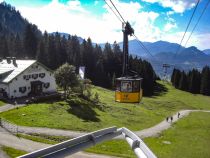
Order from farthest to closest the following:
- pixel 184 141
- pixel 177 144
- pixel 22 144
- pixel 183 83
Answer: pixel 183 83
pixel 184 141
pixel 177 144
pixel 22 144

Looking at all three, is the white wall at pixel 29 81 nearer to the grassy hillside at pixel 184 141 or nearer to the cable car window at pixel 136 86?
the grassy hillside at pixel 184 141

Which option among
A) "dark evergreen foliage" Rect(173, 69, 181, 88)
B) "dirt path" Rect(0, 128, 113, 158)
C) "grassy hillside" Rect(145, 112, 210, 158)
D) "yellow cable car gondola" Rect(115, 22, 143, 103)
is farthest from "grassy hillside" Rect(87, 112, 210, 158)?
"dark evergreen foliage" Rect(173, 69, 181, 88)

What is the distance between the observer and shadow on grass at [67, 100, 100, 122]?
68.8 m

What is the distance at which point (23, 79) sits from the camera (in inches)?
3054

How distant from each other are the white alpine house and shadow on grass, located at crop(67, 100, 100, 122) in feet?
36.7

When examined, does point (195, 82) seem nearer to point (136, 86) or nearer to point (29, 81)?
point (29, 81)

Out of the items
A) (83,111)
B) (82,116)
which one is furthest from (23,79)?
(82,116)

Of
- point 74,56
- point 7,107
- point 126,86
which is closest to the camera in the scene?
point 126,86

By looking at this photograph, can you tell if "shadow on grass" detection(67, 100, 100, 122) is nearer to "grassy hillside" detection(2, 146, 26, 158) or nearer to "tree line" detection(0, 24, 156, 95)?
"grassy hillside" detection(2, 146, 26, 158)

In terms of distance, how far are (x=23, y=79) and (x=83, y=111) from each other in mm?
18151

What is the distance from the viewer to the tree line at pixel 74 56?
5113 inches

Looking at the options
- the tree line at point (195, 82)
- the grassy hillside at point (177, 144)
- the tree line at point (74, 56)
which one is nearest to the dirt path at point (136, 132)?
the grassy hillside at point (177, 144)

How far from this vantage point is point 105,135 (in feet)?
40.2

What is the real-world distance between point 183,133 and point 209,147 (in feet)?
45.2
